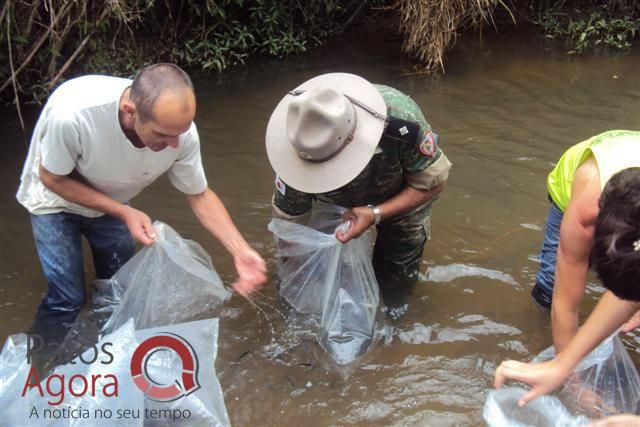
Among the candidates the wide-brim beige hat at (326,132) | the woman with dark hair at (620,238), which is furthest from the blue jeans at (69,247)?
the woman with dark hair at (620,238)

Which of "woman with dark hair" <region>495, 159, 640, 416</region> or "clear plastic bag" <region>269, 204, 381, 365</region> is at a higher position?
"woman with dark hair" <region>495, 159, 640, 416</region>

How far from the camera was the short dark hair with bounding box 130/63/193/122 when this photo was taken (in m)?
2.15

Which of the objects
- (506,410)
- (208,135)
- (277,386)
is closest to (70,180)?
(277,386)

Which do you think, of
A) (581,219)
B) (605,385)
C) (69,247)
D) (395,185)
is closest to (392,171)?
(395,185)

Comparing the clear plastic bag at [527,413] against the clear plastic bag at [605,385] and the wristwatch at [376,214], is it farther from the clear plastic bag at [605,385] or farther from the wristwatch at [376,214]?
the wristwatch at [376,214]

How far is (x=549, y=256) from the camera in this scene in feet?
8.89

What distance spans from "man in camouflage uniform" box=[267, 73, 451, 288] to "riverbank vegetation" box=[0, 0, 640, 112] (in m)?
2.53

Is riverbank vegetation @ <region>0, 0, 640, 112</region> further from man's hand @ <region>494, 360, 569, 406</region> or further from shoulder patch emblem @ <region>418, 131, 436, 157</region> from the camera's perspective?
man's hand @ <region>494, 360, 569, 406</region>

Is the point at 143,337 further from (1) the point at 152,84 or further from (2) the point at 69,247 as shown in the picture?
(1) the point at 152,84

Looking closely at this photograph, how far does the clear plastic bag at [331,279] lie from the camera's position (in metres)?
2.61

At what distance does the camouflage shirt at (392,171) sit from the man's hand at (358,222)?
141 millimetres

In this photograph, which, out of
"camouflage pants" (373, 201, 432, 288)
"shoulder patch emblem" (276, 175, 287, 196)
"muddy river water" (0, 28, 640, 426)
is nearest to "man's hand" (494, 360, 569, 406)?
"muddy river water" (0, 28, 640, 426)

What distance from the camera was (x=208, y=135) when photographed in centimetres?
471

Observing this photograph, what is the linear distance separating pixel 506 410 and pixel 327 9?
16.3ft
